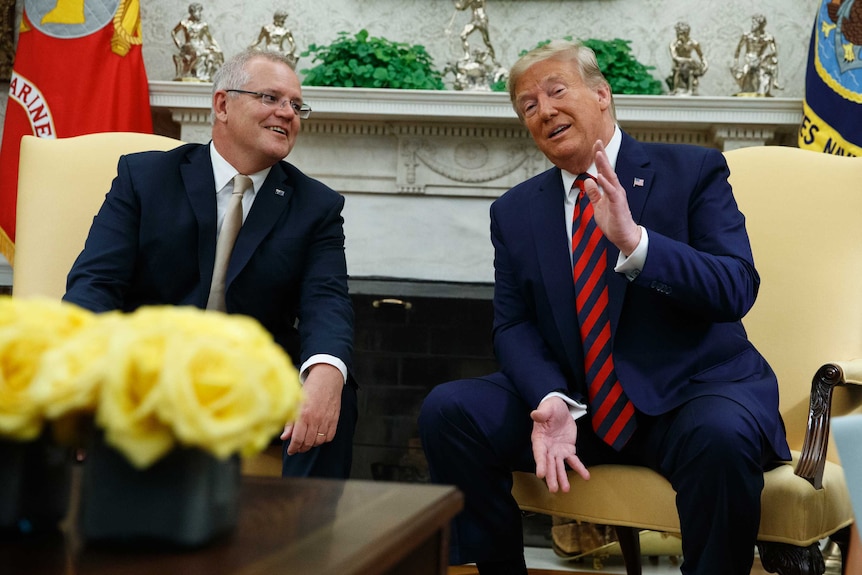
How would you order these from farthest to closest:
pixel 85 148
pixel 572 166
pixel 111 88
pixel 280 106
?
1. pixel 111 88
2. pixel 85 148
3. pixel 280 106
4. pixel 572 166

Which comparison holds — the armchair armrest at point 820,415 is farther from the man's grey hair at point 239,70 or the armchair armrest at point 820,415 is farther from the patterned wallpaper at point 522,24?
the patterned wallpaper at point 522,24

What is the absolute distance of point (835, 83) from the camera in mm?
3369

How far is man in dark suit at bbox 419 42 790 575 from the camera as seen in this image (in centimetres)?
169

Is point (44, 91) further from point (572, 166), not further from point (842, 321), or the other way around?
point (842, 321)

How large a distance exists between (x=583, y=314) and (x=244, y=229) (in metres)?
0.77

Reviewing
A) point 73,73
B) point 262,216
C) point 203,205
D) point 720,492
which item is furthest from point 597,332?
point 73,73

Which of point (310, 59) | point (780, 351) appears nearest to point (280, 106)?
point (780, 351)

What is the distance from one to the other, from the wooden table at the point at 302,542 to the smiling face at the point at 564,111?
45.7 inches

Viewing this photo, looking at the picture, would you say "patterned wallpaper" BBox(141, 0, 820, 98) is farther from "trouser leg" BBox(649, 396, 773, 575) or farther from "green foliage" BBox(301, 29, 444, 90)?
"trouser leg" BBox(649, 396, 773, 575)

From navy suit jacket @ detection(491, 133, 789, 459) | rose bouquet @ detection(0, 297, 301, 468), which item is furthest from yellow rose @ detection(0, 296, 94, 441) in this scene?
navy suit jacket @ detection(491, 133, 789, 459)

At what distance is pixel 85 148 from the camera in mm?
2432

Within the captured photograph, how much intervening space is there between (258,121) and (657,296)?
0.99 m

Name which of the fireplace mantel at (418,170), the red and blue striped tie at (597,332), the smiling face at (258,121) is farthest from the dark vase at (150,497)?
the fireplace mantel at (418,170)

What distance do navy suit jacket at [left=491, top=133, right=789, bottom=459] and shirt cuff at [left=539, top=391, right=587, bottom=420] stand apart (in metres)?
0.02
